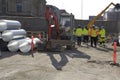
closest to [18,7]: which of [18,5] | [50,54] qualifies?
[18,5]

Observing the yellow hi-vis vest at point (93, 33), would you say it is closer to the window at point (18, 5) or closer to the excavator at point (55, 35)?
the excavator at point (55, 35)

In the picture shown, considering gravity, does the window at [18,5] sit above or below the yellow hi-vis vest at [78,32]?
above

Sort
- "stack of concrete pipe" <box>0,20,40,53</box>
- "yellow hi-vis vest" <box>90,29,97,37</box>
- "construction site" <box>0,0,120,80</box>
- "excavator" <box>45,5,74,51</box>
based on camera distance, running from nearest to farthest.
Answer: "construction site" <box>0,0,120,80</box> → "stack of concrete pipe" <box>0,20,40,53</box> → "excavator" <box>45,5,74,51</box> → "yellow hi-vis vest" <box>90,29,97,37</box>

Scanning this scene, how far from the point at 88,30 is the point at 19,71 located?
741 inches

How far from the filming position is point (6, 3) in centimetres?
5178

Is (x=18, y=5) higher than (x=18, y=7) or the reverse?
higher

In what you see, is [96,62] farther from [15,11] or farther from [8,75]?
[15,11]

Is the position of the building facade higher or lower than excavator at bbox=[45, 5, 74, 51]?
higher

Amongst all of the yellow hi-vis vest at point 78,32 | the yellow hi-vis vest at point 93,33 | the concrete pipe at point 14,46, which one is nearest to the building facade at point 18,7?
the yellow hi-vis vest at point 78,32

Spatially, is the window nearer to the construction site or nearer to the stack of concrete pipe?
the construction site

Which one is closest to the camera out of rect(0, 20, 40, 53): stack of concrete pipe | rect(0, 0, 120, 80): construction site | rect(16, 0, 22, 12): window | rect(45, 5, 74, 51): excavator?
rect(0, 0, 120, 80): construction site

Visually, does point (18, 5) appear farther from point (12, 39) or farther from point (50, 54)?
point (50, 54)

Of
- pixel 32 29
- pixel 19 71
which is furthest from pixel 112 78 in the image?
pixel 32 29

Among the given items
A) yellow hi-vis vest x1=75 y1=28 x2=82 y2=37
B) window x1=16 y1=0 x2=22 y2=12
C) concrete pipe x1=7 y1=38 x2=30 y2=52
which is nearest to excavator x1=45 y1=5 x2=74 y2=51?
concrete pipe x1=7 y1=38 x2=30 y2=52
